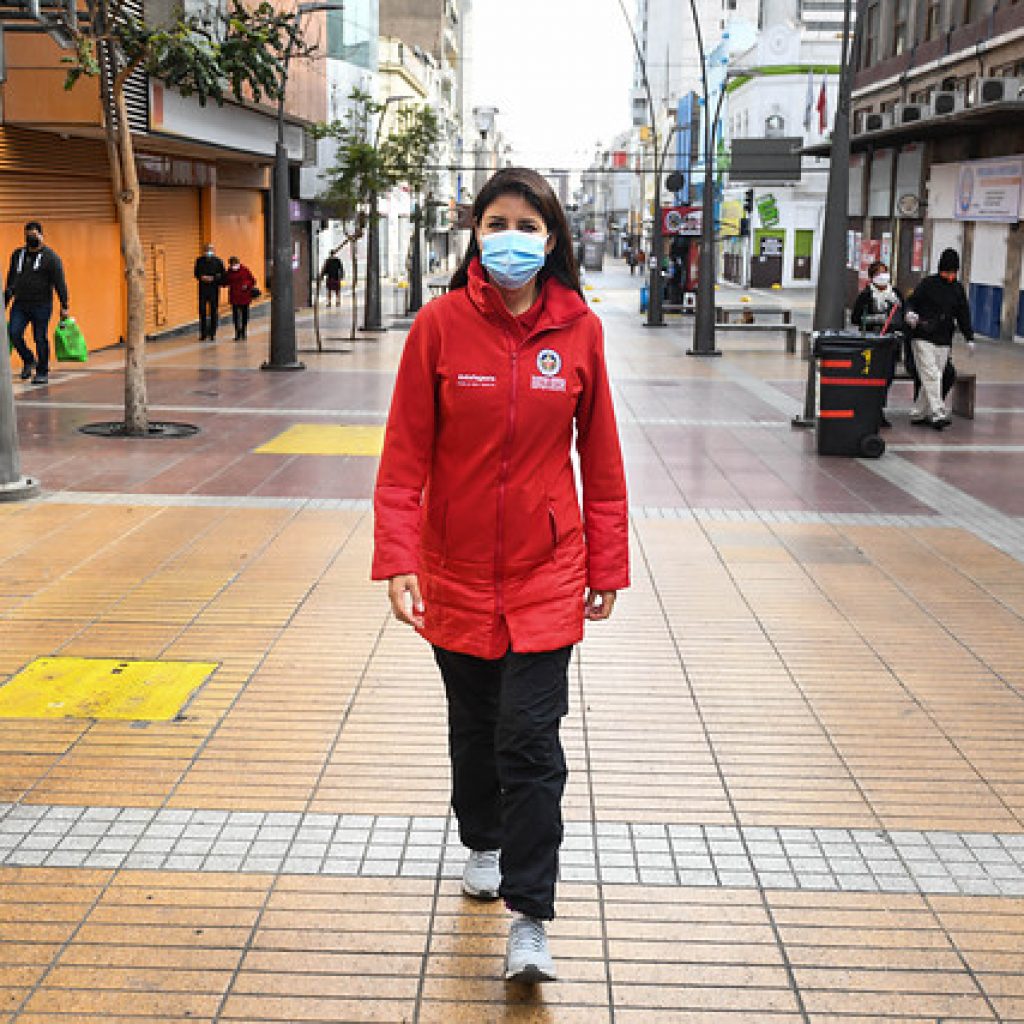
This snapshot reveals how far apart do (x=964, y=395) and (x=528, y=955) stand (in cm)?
1347

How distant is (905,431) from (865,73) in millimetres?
30580

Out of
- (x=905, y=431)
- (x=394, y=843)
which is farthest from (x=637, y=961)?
(x=905, y=431)

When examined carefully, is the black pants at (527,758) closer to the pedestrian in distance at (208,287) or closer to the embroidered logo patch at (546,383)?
the embroidered logo patch at (546,383)

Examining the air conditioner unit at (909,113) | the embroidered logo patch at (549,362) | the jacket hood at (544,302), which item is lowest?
the embroidered logo patch at (549,362)

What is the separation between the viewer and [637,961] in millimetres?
3816

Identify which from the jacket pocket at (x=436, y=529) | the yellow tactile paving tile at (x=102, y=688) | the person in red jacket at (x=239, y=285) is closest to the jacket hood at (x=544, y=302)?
the jacket pocket at (x=436, y=529)

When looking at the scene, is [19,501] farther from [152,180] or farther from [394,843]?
[152,180]

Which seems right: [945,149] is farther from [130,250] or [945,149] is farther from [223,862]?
[223,862]

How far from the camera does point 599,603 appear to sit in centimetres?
383

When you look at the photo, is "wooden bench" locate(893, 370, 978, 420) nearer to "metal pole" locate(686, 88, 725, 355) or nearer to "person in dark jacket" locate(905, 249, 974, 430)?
"person in dark jacket" locate(905, 249, 974, 430)

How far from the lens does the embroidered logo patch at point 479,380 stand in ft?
11.7

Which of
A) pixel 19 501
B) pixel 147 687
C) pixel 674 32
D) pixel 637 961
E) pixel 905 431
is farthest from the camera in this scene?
pixel 674 32

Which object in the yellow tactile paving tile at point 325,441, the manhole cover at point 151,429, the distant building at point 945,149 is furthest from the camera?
the distant building at point 945,149

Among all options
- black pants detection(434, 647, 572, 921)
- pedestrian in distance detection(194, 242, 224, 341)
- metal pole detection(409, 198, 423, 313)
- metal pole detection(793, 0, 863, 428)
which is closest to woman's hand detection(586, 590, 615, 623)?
black pants detection(434, 647, 572, 921)
